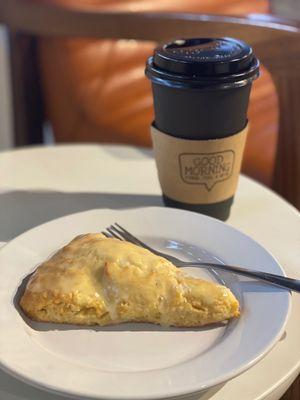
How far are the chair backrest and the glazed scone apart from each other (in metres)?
0.68

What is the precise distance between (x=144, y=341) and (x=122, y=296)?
5 centimetres

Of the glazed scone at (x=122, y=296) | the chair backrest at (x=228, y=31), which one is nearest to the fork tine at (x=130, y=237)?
the glazed scone at (x=122, y=296)

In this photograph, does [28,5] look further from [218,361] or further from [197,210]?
[218,361]

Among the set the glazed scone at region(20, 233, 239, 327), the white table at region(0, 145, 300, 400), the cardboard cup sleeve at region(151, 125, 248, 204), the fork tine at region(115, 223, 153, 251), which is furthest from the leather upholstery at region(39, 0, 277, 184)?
the glazed scone at region(20, 233, 239, 327)

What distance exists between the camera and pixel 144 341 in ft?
2.07

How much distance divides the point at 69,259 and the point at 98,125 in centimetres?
82

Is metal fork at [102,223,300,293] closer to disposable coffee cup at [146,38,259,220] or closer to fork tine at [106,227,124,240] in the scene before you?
fork tine at [106,227,124,240]

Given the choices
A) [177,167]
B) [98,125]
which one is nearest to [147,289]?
[177,167]

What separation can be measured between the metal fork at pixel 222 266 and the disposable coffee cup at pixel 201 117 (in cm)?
13

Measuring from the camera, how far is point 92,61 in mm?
1546

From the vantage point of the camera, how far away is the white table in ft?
2.72

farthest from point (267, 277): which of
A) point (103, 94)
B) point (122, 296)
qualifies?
point (103, 94)

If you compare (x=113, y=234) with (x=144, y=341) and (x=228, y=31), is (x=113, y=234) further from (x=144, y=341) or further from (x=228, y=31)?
(x=228, y=31)

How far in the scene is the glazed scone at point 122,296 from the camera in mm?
638
